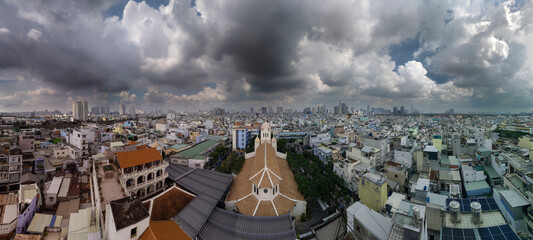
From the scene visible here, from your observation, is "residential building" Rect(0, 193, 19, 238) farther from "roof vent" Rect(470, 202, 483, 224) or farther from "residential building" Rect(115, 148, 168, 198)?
"roof vent" Rect(470, 202, 483, 224)

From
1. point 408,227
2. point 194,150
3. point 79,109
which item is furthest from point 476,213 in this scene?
point 79,109

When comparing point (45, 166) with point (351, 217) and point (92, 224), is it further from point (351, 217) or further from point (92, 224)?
point (351, 217)

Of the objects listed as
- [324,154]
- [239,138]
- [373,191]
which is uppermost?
[239,138]

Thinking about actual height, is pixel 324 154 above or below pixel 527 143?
below

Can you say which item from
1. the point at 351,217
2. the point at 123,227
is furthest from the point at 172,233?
the point at 351,217

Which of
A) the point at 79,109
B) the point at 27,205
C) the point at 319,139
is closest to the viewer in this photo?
the point at 27,205

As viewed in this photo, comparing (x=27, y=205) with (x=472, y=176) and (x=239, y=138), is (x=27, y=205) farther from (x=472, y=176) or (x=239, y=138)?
(x=472, y=176)

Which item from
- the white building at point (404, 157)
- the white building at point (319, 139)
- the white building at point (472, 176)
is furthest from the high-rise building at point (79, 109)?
the white building at point (472, 176)
